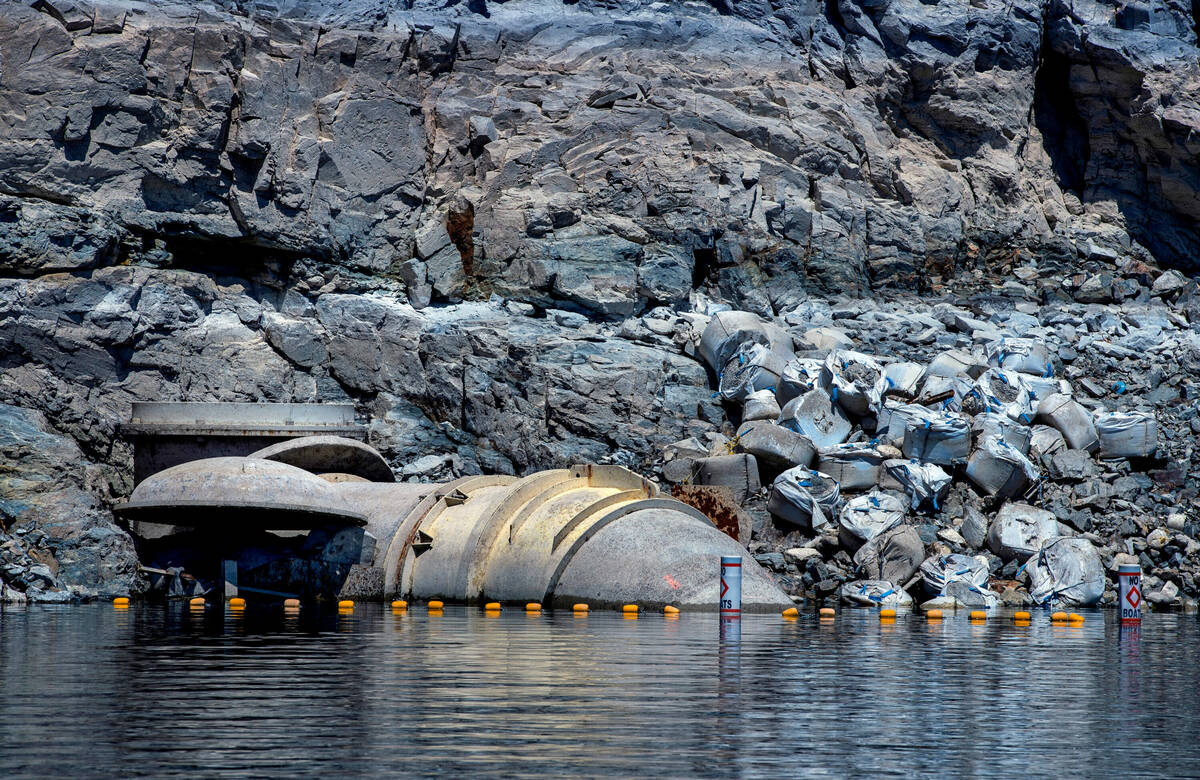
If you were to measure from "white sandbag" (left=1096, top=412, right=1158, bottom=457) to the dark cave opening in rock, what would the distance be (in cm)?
1045

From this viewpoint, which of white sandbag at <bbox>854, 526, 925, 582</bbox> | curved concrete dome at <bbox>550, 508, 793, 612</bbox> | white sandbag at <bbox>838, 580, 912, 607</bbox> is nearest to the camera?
curved concrete dome at <bbox>550, 508, 793, 612</bbox>

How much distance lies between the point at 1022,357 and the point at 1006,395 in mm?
1434

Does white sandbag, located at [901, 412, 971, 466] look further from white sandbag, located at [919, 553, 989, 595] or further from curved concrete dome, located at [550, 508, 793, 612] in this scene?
curved concrete dome, located at [550, 508, 793, 612]

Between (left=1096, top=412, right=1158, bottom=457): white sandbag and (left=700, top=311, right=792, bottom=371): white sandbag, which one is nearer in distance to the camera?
(left=1096, top=412, right=1158, bottom=457): white sandbag

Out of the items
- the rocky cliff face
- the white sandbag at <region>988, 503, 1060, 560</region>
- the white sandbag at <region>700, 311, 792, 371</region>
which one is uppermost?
the rocky cliff face

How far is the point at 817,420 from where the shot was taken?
59.1 feet

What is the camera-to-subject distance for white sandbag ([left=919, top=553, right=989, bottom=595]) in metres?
14.8

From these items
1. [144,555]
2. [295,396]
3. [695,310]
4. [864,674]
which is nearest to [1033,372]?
[695,310]

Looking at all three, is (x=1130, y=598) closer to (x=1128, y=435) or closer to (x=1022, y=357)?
(x=1128, y=435)

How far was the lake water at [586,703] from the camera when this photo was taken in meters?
4.20

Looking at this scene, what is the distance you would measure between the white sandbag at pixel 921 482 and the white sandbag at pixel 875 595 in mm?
2276

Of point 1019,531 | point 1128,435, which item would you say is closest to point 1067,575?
point 1019,531

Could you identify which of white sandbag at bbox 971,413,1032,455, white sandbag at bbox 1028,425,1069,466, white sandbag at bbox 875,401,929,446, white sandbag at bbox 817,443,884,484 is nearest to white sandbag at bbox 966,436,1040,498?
white sandbag at bbox 971,413,1032,455

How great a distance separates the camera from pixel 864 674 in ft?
22.7
